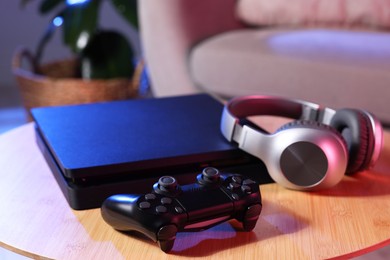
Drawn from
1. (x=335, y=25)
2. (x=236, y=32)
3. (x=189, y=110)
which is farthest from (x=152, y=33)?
(x=189, y=110)

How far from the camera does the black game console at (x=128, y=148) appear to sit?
0.74m

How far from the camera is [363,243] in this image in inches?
25.8

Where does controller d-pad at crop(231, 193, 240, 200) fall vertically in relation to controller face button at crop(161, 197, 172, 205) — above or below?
below

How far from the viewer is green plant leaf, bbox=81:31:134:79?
6.31 ft

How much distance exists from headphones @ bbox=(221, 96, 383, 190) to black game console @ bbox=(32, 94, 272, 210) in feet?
0.08

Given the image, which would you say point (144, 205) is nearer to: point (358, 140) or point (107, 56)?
point (358, 140)

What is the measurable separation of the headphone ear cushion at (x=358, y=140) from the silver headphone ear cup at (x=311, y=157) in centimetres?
4

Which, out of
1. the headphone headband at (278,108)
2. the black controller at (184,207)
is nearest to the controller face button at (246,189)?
the black controller at (184,207)

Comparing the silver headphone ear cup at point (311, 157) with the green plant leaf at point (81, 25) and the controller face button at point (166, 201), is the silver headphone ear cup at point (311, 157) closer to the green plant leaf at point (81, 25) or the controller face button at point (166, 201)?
the controller face button at point (166, 201)

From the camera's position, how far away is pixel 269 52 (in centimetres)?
149

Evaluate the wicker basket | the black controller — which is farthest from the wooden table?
the wicker basket

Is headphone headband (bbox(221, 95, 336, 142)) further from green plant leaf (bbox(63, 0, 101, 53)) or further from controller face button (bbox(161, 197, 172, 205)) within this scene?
green plant leaf (bbox(63, 0, 101, 53))

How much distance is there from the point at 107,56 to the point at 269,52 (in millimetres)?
638

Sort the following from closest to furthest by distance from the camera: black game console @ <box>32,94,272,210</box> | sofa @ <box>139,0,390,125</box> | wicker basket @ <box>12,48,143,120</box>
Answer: black game console @ <box>32,94,272,210</box> → sofa @ <box>139,0,390,125</box> → wicker basket @ <box>12,48,143,120</box>
